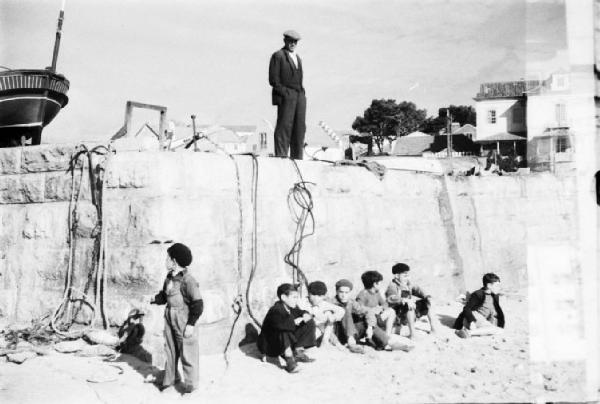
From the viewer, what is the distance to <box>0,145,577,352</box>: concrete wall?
630cm

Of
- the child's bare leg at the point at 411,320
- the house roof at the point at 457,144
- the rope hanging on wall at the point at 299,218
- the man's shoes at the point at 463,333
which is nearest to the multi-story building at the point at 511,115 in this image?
the house roof at the point at 457,144

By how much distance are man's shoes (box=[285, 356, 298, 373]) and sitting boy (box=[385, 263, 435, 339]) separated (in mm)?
2045

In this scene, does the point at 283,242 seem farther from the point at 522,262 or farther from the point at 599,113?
the point at 522,262

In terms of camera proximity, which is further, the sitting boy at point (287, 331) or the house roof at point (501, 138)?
the house roof at point (501, 138)

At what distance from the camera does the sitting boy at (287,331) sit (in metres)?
6.20

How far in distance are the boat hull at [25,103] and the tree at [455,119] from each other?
5512 cm

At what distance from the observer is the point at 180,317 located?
5.36 meters

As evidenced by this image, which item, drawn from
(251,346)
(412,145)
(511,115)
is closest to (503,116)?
(511,115)

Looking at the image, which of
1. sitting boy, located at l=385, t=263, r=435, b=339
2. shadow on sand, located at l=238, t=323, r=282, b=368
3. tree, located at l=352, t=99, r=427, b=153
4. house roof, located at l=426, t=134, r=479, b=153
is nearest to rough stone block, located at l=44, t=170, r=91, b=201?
shadow on sand, located at l=238, t=323, r=282, b=368

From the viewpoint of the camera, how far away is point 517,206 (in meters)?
12.2

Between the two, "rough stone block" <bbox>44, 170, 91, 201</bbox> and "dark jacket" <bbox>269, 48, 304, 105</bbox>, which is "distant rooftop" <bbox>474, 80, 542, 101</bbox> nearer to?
"dark jacket" <bbox>269, 48, 304, 105</bbox>

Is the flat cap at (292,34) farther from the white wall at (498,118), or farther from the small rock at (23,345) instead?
the white wall at (498,118)

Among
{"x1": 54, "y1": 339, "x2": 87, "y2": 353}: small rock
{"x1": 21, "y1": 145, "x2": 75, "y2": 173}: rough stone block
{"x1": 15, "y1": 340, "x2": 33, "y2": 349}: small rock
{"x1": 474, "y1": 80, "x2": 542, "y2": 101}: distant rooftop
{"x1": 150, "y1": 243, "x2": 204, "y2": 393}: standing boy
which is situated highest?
{"x1": 474, "y1": 80, "x2": 542, "y2": 101}: distant rooftop

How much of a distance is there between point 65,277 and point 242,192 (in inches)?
89.6
